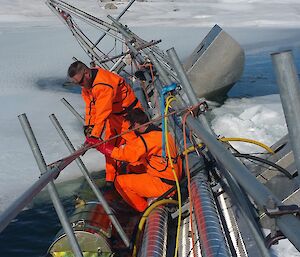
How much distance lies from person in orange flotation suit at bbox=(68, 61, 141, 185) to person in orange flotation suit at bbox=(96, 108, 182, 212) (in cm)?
26

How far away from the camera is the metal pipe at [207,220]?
2.64 metres

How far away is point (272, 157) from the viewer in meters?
4.01

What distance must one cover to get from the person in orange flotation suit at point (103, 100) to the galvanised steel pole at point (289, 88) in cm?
230

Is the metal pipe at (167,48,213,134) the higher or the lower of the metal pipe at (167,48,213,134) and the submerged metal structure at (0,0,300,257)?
the higher

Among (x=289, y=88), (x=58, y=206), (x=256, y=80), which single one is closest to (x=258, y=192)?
(x=289, y=88)

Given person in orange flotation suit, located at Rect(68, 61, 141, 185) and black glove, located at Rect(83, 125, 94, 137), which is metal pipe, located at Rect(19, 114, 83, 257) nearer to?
person in orange flotation suit, located at Rect(68, 61, 141, 185)

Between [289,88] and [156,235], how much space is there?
6.19 ft

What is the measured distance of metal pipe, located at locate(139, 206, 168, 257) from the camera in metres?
2.95

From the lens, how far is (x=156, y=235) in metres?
3.12

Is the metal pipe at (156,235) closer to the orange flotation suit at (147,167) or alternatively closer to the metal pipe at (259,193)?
the orange flotation suit at (147,167)

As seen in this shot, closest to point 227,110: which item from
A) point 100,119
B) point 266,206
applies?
point 100,119

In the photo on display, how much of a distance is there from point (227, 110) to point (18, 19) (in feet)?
50.0

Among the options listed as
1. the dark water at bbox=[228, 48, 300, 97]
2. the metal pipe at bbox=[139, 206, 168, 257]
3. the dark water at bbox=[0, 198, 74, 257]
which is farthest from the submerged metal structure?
the dark water at bbox=[228, 48, 300, 97]

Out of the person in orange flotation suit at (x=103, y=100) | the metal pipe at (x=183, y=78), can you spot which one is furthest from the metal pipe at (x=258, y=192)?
the person in orange flotation suit at (x=103, y=100)
